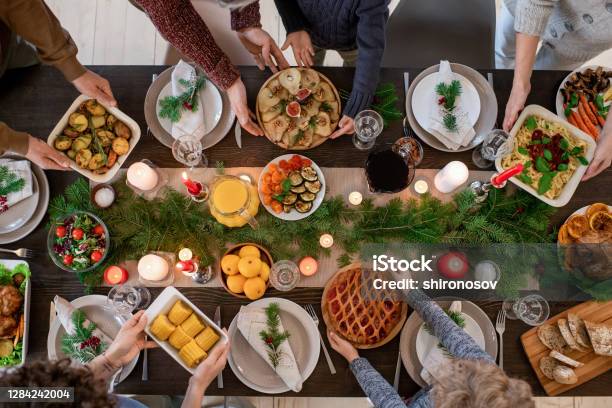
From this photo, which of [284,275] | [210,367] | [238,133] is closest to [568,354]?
[284,275]

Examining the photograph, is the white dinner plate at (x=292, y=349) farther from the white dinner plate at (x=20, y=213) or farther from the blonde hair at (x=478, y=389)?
the white dinner plate at (x=20, y=213)

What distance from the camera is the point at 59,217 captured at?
140 centimetres

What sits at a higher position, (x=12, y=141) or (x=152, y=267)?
(x=12, y=141)

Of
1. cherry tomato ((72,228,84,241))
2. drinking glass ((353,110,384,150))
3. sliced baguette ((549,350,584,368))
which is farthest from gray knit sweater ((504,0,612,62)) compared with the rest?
cherry tomato ((72,228,84,241))

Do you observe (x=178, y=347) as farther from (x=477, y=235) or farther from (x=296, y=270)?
(x=477, y=235)

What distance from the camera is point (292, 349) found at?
54.7 inches

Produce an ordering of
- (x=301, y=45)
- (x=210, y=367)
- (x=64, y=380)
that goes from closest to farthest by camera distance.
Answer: (x=64, y=380)
(x=210, y=367)
(x=301, y=45)

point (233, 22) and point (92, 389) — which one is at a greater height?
point (233, 22)

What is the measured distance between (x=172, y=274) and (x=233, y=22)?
3.04 feet

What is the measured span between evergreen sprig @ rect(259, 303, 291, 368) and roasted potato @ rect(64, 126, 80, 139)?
0.85 meters

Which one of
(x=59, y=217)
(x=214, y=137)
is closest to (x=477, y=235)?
(x=214, y=137)

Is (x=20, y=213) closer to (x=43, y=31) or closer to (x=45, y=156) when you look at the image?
(x=45, y=156)

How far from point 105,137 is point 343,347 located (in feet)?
3.41

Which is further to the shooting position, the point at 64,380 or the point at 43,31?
the point at 43,31
